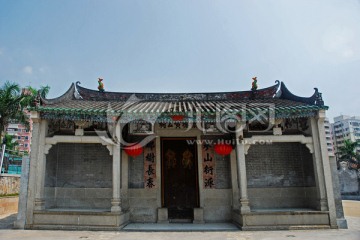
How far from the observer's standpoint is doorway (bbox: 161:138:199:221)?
955 centimetres

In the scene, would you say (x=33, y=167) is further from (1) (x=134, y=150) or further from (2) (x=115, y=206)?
(1) (x=134, y=150)

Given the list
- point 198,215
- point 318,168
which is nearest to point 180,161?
point 198,215

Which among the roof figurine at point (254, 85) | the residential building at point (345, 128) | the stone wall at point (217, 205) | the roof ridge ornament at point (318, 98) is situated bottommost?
the stone wall at point (217, 205)

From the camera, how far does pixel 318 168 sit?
8.34 metres

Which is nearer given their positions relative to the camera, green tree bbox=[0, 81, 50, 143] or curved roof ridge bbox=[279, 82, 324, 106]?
curved roof ridge bbox=[279, 82, 324, 106]

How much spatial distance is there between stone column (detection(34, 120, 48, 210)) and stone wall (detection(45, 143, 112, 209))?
86cm

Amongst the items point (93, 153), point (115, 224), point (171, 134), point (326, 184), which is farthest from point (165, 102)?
point (326, 184)

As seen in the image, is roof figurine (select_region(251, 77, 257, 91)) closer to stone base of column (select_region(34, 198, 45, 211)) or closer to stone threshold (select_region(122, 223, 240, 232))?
stone threshold (select_region(122, 223, 240, 232))

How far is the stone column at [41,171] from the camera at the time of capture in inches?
319

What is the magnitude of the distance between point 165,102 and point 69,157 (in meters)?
4.50

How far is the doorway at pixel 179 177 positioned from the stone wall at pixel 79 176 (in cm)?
208

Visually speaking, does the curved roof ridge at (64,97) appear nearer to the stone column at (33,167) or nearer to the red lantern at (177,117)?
the stone column at (33,167)

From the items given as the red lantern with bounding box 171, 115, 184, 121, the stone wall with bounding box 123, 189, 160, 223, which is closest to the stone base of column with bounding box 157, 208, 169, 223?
the stone wall with bounding box 123, 189, 160, 223

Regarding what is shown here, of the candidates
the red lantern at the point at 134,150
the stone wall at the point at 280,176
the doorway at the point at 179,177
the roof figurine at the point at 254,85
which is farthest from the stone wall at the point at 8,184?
the roof figurine at the point at 254,85
